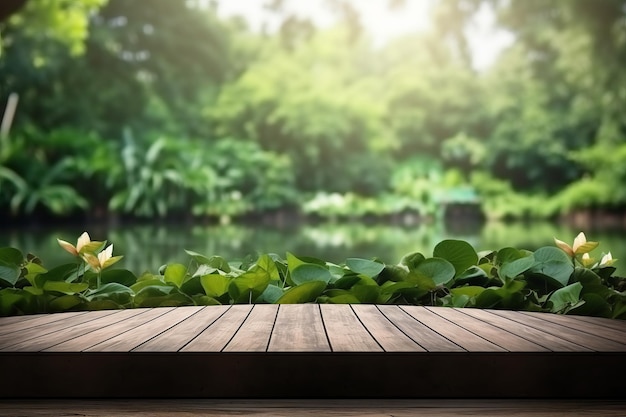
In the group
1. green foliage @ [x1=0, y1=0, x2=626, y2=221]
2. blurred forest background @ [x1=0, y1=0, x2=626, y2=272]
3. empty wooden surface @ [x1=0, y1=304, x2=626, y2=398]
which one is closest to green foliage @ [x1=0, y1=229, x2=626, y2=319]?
empty wooden surface @ [x1=0, y1=304, x2=626, y2=398]

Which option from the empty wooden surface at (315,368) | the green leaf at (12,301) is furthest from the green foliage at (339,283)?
the empty wooden surface at (315,368)

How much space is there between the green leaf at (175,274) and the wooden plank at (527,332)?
653 millimetres

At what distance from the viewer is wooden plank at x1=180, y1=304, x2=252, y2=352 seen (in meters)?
0.93

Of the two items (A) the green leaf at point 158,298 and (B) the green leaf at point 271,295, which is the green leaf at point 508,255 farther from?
(A) the green leaf at point 158,298

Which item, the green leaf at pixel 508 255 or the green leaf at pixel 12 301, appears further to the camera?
the green leaf at pixel 508 255

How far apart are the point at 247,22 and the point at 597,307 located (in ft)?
43.1

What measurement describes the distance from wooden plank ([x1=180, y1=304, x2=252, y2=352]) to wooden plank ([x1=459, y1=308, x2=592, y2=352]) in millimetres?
441

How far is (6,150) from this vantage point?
9484 millimetres

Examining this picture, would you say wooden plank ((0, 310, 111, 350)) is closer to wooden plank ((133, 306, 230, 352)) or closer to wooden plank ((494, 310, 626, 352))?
wooden plank ((133, 306, 230, 352))

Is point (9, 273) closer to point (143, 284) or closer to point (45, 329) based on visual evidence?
point (143, 284)

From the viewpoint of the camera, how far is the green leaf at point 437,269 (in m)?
1.55

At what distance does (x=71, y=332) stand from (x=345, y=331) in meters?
0.44

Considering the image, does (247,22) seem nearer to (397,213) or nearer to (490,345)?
(397,213)

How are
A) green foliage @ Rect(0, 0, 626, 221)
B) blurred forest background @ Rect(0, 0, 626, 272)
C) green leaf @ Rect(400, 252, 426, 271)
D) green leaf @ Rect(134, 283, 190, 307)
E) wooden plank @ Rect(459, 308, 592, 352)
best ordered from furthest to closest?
green foliage @ Rect(0, 0, 626, 221)
blurred forest background @ Rect(0, 0, 626, 272)
green leaf @ Rect(400, 252, 426, 271)
green leaf @ Rect(134, 283, 190, 307)
wooden plank @ Rect(459, 308, 592, 352)
